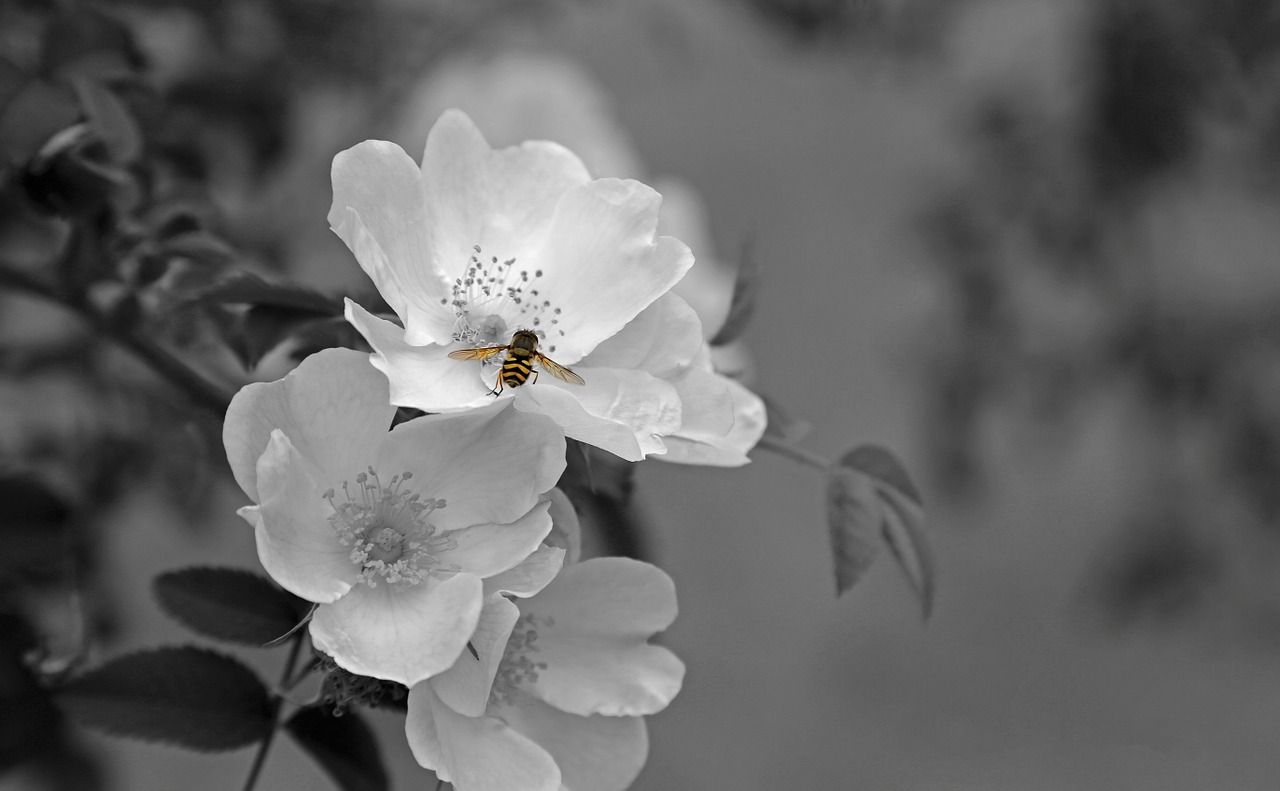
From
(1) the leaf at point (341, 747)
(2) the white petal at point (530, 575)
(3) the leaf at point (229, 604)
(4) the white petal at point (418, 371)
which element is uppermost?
(4) the white petal at point (418, 371)

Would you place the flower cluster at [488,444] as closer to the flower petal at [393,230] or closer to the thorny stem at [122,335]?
the flower petal at [393,230]

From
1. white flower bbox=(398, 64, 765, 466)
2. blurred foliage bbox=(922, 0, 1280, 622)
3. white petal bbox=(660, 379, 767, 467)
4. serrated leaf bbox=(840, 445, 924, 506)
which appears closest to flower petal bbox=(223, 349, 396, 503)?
white petal bbox=(660, 379, 767, 467)

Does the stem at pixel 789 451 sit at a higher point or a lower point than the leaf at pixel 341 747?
higher

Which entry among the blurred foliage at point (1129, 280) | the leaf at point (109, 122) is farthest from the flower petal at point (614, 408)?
the blurred foliage at point (1129, 280)

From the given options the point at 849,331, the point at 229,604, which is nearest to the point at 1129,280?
the point at 849,331

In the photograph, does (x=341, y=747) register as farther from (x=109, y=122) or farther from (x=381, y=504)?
(x=109, y=122)
